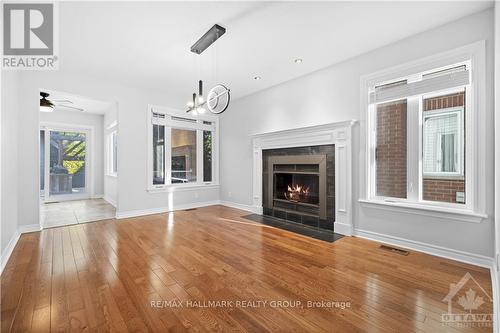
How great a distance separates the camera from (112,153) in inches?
281

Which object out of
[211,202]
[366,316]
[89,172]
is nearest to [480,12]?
[366,316]

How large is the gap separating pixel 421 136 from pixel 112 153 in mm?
7731

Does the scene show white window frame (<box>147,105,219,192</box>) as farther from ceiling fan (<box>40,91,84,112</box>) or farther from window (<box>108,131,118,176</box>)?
window (<box>108,131,118,176</box>)

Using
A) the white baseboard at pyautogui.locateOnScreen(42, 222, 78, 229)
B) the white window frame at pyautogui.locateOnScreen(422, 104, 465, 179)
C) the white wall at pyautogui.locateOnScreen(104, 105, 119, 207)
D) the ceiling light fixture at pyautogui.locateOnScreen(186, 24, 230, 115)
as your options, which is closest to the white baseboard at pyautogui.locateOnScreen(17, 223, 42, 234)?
the white baseboard at pyautogui.locateOnScreen(42, 222, 78, 229)

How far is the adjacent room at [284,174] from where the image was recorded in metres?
1.89

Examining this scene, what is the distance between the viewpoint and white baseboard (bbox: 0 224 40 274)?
2580 millimetres

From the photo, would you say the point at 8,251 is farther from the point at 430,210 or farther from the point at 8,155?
the point at 430,210

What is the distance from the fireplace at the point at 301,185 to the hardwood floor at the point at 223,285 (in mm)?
724

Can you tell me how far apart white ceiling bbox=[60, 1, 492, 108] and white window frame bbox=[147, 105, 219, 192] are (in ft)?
4.32

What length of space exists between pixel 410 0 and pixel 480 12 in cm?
91

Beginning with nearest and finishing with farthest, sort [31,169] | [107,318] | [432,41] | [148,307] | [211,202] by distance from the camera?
[107,318], [148,307], [432,41], [31,169], [211,202]

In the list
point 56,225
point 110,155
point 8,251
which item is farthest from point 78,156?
point 8,251

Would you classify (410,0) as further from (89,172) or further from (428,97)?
(89,172)

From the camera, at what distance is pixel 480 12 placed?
256cm
